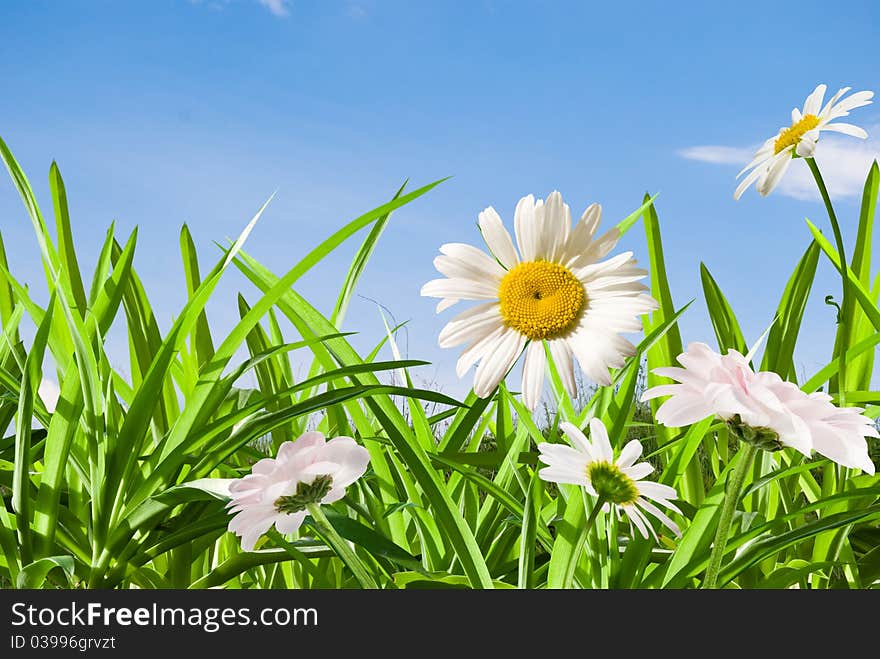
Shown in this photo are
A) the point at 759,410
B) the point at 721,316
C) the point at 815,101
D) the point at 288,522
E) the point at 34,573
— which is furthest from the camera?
the point at 721,316

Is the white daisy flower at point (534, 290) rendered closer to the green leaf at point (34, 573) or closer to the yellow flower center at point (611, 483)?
the yellow flower center at point (611, 483)

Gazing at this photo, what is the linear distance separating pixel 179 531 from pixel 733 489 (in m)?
0.65

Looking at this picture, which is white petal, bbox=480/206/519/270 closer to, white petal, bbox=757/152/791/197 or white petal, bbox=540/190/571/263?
white petal, bbox=540/190/571/263

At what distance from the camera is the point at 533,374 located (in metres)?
0.55

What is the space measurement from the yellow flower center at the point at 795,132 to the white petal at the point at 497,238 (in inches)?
24.5

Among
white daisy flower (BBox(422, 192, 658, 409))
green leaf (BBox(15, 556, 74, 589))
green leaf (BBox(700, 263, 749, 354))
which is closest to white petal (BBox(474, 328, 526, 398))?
white daisy flower (BBox(422, 192, 658, 409))

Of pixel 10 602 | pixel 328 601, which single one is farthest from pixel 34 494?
pixel 328 601

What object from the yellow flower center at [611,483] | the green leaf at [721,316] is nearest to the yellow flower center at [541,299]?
the yellow flower center at [611,483]

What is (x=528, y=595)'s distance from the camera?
623mm

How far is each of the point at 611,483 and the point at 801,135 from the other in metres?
0.65

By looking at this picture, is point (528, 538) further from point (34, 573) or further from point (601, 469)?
point (34, 573)

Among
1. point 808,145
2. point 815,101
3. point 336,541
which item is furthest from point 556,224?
point 815,101

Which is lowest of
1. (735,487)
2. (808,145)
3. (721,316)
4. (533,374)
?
(735,487)

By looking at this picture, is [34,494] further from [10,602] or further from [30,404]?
[10,602]
